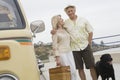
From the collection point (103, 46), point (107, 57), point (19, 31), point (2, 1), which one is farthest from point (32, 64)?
point (103, 46)

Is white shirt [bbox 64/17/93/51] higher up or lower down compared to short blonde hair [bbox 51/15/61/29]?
lower down

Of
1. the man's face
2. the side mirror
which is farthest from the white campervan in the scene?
the man's face

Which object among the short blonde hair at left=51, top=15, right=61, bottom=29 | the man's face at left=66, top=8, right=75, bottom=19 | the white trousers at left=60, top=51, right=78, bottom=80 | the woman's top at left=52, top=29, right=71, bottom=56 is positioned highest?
the man's face at left=66, top=8, right=75, bottom=19

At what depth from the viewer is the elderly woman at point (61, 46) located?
7799 millimetres

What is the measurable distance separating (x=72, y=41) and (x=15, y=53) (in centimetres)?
429

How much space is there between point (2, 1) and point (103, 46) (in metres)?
16.5

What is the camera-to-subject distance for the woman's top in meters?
7.82

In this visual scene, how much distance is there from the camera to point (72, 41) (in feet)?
27.2

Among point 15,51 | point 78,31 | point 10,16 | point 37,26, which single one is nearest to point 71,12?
point 78,31

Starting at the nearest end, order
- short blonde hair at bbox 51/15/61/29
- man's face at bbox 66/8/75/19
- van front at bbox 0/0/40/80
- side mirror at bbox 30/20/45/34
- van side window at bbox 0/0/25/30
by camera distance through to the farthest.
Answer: van front at bbox 0/0/40/80 → van side window at bbox 0/0/25/30 → side mirror at bbox 30/20/45/34 → short blonde hair at bbox 51/15/61/29 → man's face at bbox 66/8/75/19

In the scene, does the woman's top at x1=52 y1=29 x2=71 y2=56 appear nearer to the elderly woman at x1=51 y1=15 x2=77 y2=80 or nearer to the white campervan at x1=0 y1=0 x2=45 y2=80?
the elderly woman at x1=51 y1=15 x2=77 y2=80

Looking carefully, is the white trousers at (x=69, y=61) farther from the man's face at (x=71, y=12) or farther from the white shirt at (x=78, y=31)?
the man's face at (x=71, y=12)

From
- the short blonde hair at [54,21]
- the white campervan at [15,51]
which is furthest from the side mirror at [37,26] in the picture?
the short blonde hair at [54,21]

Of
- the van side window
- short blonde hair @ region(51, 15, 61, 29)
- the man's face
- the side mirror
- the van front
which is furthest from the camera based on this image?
the man's face
